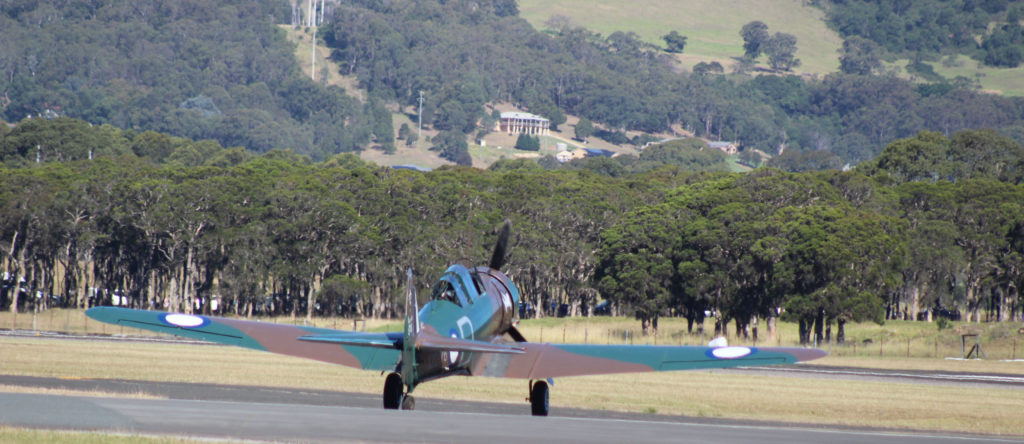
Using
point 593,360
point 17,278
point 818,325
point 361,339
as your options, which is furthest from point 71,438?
point 17,278

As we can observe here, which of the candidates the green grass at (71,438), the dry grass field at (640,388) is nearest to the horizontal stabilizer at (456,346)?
the green grass at (71,438)

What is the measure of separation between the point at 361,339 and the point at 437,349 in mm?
1277

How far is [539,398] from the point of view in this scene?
23656 mm

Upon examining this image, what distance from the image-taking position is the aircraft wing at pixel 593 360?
20.9 meters

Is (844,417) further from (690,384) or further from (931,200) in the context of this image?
(931,200)

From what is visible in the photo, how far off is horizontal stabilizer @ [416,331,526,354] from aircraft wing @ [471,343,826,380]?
146 cm

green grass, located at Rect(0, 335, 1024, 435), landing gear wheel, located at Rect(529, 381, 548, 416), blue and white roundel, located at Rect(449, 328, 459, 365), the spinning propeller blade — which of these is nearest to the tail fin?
blue and white roundel, located at Rect(449, 328, 459, 365)

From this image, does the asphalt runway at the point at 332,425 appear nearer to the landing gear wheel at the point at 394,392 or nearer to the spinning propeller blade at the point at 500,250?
the landing gear wheel at the point at 394,392

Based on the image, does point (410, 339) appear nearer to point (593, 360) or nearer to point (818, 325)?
point (593, 360)

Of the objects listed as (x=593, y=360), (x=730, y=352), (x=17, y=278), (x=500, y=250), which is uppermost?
(x=500, y=250)

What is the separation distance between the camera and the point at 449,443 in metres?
18.9

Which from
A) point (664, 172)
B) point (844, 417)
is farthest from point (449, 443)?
point (664, 172)

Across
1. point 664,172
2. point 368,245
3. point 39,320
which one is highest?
point 664,172

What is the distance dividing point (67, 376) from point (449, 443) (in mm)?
23053
